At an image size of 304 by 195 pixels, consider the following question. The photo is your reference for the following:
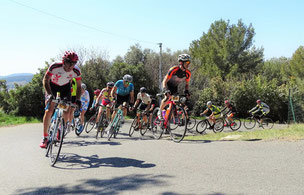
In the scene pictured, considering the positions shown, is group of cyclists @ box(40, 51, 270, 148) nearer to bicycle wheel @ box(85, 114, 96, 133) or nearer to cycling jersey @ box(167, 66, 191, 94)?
cycling jersey @ box(167, 66, 191, 94)

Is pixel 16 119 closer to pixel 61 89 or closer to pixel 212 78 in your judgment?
pixel 61 89

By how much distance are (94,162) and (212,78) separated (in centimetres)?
2942

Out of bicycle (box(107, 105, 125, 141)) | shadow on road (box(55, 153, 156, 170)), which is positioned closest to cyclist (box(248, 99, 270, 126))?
bicycle (box(107, 105, 125, 141))

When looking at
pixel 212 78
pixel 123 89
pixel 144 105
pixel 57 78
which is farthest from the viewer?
pixel 212 78

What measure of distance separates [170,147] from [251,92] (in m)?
24.3

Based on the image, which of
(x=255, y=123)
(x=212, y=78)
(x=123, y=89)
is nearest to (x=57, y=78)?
(x=123, y=89)

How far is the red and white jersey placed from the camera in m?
5.44

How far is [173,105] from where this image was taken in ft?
25.8

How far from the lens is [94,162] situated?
515cm

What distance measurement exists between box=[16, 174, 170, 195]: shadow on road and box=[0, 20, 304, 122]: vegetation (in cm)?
2025

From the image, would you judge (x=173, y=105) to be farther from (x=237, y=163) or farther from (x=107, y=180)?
(x=107, y=180)

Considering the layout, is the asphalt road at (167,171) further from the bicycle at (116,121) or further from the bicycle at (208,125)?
the bicycle at (208,125)

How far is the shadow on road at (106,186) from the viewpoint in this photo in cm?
349

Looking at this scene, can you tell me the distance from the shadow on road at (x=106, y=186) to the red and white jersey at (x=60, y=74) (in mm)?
2512
